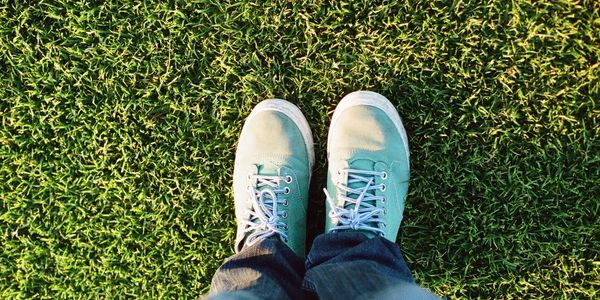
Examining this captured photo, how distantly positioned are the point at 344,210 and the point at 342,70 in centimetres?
44

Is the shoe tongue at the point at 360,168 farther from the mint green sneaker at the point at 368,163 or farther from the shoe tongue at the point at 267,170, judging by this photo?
the shoe tongue at the point at 267,170

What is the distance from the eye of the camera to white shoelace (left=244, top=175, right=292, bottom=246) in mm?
1554

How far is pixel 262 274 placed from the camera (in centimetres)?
130

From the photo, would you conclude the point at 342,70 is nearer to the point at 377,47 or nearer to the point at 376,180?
the point at 377,47

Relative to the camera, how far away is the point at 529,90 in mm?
1531

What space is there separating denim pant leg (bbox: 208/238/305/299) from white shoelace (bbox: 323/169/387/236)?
0.18 m

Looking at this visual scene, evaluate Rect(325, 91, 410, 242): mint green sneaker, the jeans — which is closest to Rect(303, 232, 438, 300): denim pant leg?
the jeans

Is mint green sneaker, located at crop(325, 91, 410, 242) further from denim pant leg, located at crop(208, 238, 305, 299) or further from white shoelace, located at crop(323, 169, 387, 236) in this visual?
denim pant leg, located at crop(208, 238, 305, 299)

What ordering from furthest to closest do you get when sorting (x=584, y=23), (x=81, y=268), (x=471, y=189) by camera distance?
(x=81, y=268) → (x=471, y=189) → (x=584, y=23)

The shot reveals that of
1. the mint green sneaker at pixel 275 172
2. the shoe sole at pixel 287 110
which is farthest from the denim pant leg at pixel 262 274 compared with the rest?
the shoe sole at pixel 287 110

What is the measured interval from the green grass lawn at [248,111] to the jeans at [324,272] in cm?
25

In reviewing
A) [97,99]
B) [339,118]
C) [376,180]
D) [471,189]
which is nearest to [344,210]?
[376,180]

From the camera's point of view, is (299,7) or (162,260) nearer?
(299,7)

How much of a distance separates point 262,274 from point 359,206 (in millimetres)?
402
